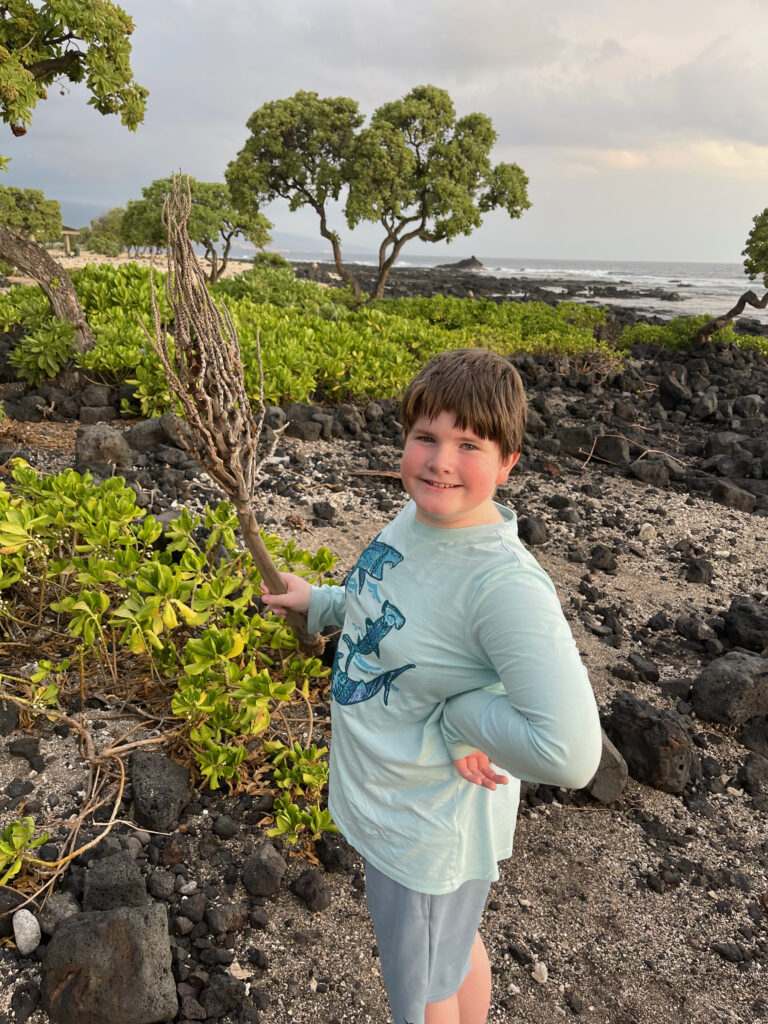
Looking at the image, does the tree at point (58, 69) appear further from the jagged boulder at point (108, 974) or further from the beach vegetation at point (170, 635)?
the jagged boulder at point (108, 974)

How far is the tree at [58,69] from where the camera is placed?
751 centimetres

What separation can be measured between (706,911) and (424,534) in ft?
7.34

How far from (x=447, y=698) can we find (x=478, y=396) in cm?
66

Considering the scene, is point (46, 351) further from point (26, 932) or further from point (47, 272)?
point (26, 932)

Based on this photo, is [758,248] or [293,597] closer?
[293,597]

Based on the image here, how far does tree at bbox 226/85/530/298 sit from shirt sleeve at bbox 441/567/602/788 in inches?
798

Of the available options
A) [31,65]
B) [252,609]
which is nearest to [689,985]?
[252,609]

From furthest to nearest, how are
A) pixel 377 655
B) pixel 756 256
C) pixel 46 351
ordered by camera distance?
pixel 756 256
pixel 46 351
pixel 377 655

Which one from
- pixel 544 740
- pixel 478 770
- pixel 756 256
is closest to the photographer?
pixel 544 740

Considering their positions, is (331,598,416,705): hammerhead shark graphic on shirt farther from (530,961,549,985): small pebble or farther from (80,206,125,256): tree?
(80,206,125,256): tree

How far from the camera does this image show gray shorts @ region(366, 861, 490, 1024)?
158cm

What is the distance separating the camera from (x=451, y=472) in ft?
4.83

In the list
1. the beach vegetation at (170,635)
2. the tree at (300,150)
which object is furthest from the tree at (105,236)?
the beach vegetation at (170,635)

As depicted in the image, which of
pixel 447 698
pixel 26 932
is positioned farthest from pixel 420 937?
pixel 26 932
